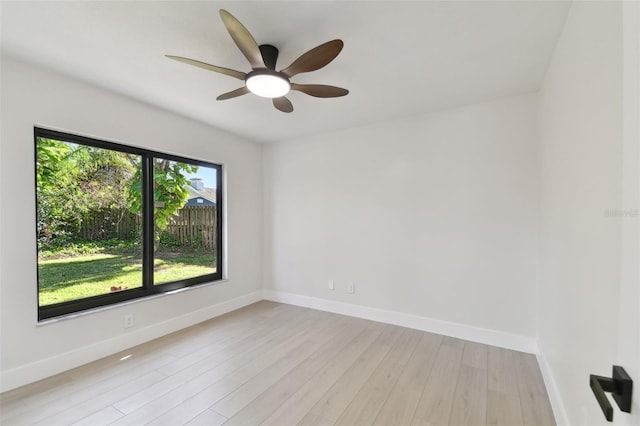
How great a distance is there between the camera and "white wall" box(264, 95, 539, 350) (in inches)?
103

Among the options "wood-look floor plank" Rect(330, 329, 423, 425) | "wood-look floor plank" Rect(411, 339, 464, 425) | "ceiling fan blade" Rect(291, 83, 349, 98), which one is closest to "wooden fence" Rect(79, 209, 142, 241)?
"ceiling fan blade" Rect(291, 83, 349, 98)

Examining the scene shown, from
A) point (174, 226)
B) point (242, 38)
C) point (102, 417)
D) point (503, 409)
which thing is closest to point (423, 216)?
point (503, 409)

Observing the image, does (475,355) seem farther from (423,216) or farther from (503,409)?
(423,216)

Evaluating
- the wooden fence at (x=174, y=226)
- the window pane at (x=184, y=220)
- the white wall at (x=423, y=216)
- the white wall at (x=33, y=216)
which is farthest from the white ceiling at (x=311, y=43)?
the wooden fence at (x=174, y=226)

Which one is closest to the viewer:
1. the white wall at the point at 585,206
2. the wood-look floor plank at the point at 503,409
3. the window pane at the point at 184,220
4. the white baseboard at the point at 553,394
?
the white wall at the point at 585,206

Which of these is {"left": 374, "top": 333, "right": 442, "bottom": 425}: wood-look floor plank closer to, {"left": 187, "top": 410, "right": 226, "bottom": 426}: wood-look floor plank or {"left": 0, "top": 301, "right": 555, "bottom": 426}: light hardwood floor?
{"left": 0, "top": 301, "right": 555, "bottom": 426}: light hardwood floor

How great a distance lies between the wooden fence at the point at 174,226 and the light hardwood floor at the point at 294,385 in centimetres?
113

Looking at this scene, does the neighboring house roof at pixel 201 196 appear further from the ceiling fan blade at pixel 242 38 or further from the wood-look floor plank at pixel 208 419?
the wood-look floor plank at pixel 208 419

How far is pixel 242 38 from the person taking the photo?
4.73 ft

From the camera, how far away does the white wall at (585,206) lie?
0.92 m

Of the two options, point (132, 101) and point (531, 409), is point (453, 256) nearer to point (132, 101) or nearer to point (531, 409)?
point (531, 409)

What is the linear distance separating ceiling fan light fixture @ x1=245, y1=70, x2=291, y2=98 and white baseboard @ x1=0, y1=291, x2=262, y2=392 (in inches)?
104

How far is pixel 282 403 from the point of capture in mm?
1865

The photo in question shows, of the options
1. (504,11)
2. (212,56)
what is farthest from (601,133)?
(212,56)
